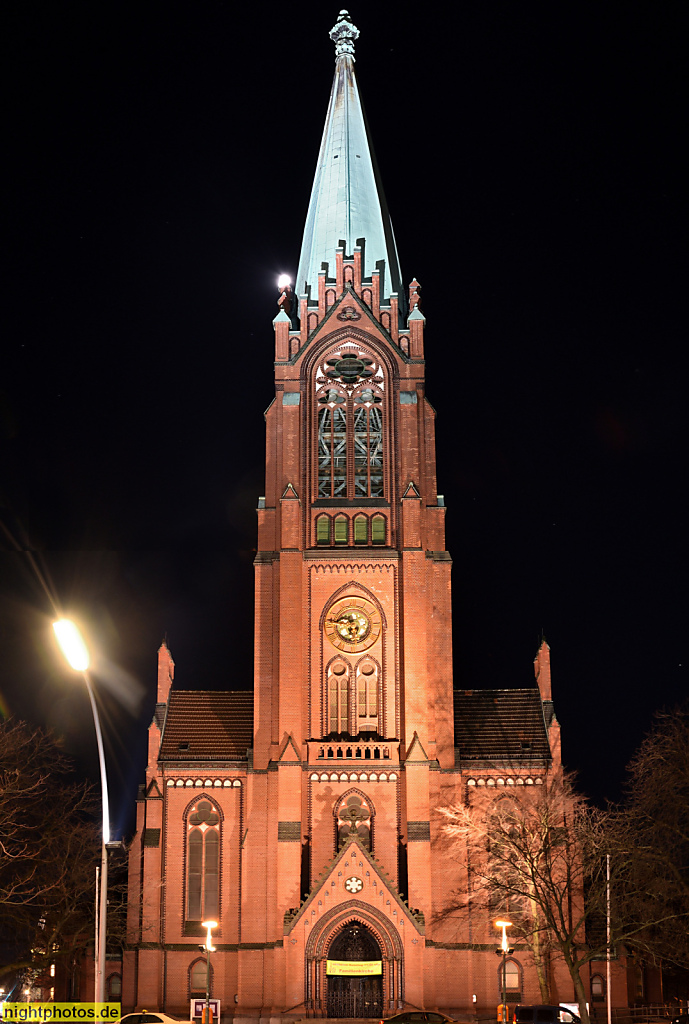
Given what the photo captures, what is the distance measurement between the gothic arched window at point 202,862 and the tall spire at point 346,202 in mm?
26209

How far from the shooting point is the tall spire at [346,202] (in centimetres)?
6656

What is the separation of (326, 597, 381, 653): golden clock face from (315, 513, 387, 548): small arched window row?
108 inches

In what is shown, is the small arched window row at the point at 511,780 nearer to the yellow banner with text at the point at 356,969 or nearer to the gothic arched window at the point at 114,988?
the yellow banner with text at the point at 356,969

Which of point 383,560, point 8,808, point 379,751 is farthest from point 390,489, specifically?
point 8,808

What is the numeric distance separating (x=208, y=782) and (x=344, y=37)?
139 ft

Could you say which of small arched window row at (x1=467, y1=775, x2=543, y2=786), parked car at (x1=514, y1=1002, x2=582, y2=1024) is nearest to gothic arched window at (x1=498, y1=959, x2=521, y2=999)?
small arched window row at (x1=467, y1=775, x2=543, y2=786)

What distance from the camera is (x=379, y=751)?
57969 mm

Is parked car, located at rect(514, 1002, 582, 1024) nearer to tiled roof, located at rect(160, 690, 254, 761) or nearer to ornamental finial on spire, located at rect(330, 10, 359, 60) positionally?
tiled roof, located at rect(160, 690, 254, 761)

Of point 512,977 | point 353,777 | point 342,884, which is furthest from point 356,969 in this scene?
point 353,777

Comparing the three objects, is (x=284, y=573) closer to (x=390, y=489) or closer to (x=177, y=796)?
(x=390, y=489)

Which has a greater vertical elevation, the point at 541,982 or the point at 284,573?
the point at 284,573

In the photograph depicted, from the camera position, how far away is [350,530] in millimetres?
60812

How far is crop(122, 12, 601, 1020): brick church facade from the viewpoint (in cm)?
5456

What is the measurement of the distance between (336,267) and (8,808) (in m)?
30.1
